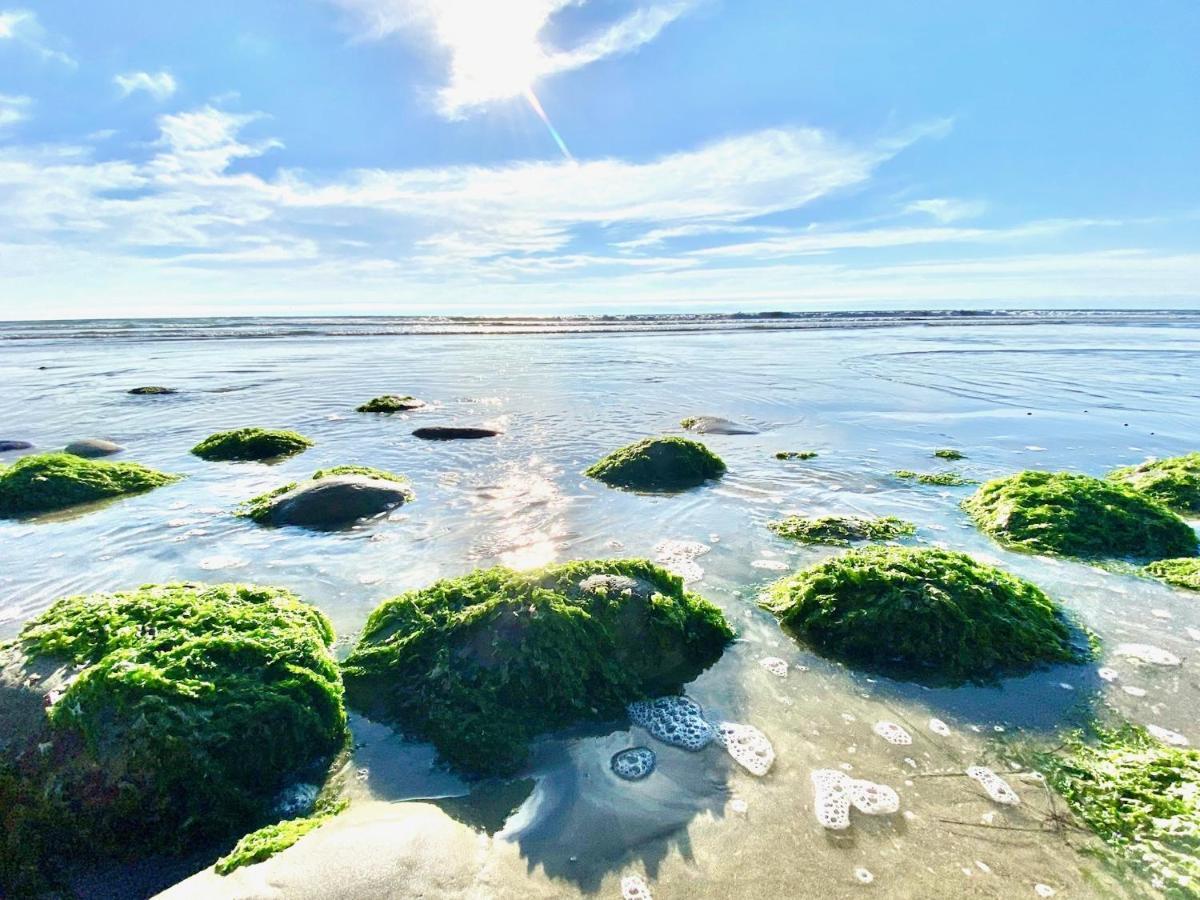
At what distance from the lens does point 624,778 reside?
3.41m

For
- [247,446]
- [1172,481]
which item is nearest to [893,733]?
[1172,481]

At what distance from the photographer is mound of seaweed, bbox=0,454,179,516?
790cm

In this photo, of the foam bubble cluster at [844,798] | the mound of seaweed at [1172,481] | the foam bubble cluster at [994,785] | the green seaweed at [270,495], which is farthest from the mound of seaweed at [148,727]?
the mound of seaweed at [1172,481]

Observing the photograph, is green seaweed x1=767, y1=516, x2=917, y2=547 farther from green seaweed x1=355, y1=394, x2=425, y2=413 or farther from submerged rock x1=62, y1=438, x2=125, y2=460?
submerged rock x1=62, y1=438, x2=125, y2=460

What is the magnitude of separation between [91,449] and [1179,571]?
14879 mm

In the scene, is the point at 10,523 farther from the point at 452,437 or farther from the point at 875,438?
the point at 875,438

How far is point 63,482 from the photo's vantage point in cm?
825

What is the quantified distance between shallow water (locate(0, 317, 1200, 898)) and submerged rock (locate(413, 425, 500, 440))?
0.38m

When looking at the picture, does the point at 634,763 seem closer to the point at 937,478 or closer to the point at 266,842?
the point at 266,842

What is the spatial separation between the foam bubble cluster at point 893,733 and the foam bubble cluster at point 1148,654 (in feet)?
6.53

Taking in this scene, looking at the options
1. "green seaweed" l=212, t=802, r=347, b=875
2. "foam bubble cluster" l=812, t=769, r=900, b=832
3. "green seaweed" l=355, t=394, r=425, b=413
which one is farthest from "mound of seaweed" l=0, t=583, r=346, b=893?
"green seaweed" l=355, t=394, r=425, b=413

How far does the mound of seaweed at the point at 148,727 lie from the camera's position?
116 inches

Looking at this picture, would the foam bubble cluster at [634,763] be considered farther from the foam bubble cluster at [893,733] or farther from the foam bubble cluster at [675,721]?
the foam bubble cluster at [893,733]

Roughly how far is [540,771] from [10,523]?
7.75m
